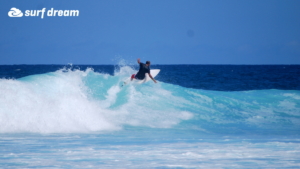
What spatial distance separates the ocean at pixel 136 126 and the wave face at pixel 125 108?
0.03 m

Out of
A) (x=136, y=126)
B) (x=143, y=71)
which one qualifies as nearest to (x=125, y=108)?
(x=136, y=126)

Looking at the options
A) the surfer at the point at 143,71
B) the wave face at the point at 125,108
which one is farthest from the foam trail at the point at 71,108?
the surfer at the point at 143,71

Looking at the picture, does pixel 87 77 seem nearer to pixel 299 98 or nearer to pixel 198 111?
pixel 198 111

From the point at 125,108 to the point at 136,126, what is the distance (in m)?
2.30

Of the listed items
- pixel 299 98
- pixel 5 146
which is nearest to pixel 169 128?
pixel 5 146

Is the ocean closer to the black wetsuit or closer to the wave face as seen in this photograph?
the wave face

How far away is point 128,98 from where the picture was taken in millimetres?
15094

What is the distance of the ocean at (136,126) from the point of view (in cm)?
703

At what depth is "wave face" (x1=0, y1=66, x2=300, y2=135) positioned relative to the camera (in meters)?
10.7

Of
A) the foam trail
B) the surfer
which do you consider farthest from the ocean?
the surfer

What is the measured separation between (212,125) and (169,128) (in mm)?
1802

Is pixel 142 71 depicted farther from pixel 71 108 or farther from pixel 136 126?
pixel 71 108

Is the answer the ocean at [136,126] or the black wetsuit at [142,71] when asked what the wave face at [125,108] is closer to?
the ocean at [136,126]

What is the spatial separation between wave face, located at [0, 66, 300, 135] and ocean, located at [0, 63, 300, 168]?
0.10 ft
